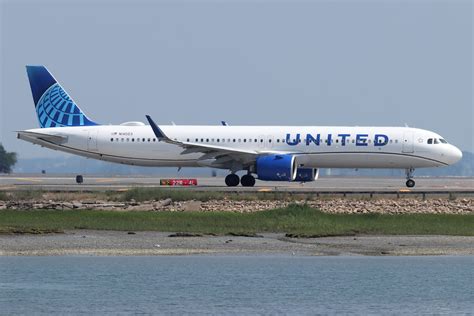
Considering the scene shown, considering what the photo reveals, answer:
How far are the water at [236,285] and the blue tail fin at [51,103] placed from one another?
115 ft

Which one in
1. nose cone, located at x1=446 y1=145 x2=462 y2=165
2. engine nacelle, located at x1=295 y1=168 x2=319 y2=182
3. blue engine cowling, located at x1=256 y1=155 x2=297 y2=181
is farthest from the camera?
engine nacelle, located at x1=295 y1=168 x2=319 y2=182

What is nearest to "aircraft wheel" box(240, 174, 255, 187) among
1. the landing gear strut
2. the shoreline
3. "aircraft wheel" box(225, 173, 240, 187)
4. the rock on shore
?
"aircraft wheel" box(225, 173, 240, 187)

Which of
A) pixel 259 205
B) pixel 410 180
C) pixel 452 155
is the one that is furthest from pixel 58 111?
pixel 259 205

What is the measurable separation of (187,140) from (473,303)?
128 feet

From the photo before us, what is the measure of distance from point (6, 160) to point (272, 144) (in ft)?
233

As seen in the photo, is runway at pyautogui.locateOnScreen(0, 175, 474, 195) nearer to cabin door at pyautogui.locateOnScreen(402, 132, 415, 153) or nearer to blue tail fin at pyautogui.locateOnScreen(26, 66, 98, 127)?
cabin door at pyautogui.locateOnScreen(402, 132, 415, 153)

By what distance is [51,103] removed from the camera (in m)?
73.4

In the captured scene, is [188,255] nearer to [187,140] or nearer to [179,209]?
[179,209]

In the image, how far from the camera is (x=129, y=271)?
36188 mm

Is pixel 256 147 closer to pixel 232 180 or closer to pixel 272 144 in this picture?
pixel 272 144

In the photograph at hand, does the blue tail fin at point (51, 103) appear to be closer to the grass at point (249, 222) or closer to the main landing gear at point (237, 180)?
the main landing gear at point (237, 180)

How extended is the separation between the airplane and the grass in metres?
16.8

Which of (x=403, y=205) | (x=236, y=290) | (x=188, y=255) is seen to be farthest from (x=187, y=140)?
(x=236, y=290)

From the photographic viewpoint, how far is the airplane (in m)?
66.7
